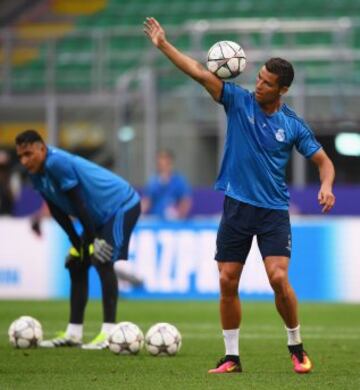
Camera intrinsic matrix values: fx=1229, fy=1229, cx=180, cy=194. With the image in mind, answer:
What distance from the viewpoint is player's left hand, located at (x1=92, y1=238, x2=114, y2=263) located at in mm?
10703

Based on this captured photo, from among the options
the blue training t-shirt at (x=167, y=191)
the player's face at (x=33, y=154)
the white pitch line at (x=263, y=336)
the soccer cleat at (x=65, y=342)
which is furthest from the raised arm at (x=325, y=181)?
the blue training t-shirt at (x=167, y=191)

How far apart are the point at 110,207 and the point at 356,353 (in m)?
2.57

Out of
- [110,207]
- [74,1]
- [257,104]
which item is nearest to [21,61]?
[74,1]

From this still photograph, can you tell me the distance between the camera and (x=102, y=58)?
22219 mm

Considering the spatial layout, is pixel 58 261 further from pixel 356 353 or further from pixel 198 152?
pixel 356 353

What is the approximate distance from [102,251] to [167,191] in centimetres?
864

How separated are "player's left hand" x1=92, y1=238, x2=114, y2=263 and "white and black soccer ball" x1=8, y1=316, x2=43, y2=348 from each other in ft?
2.80

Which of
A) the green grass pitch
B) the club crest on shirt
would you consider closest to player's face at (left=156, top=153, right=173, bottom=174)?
the green grass pitch

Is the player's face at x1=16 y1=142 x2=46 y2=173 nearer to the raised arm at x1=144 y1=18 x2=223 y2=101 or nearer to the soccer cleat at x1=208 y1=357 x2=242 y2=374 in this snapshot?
the raised arm at x1=144 y1=18 x2=223 y2=101

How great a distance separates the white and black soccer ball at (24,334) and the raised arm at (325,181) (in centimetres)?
337

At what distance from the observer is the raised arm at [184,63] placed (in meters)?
8.34

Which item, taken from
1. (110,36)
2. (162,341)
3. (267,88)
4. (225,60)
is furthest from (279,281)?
(110,36)

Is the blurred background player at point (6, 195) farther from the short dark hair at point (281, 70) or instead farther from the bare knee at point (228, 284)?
the short dark hair at point (281, 70)

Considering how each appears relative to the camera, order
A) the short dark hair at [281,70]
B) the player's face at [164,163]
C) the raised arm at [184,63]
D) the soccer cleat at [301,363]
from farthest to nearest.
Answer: the player's face at [164,163] < the soccer cleat at [301,363] < the short dark hair at [281,70] < the raised arm at [184,63]
